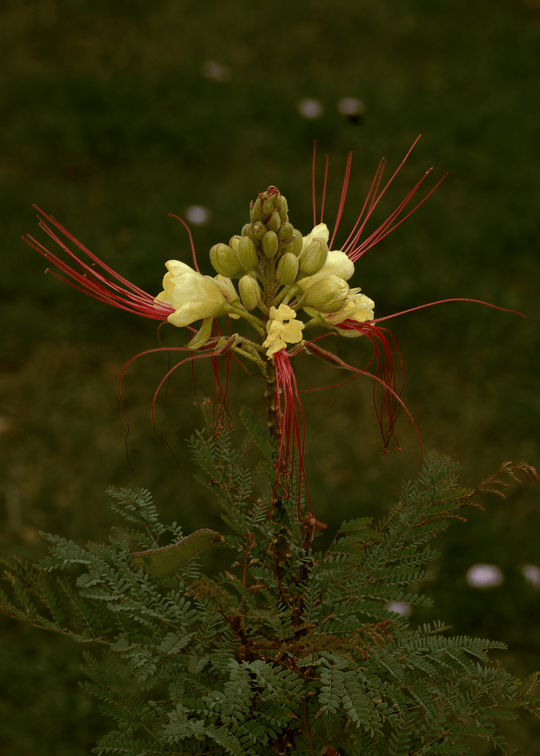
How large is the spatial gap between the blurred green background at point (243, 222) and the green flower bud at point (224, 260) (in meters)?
1.54

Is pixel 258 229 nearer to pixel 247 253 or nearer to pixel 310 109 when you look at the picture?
pixel 247 253

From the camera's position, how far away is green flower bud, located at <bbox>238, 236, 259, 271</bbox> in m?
0.86

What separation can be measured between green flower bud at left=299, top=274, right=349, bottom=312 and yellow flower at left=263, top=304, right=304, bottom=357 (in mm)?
60

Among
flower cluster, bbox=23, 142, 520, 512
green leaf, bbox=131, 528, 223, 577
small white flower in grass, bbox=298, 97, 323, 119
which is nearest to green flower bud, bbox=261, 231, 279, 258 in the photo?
flower cluster, bbox=23, 142, 520, 512

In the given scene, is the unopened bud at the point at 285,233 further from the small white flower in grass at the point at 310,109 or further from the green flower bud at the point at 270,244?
the small white flower in grass at the point at 310,109

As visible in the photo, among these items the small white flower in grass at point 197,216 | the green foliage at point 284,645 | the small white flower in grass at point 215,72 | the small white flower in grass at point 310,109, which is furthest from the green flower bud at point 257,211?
the small white flower in grass at point 215,72

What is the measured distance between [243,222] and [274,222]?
2601 millimetres

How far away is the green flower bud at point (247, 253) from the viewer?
0.86 metres

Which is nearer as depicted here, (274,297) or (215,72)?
(274,297)

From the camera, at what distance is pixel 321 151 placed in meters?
3.81

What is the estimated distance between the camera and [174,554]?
2.86 feet

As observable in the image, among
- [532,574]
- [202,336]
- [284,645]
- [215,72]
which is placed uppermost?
[215,72]

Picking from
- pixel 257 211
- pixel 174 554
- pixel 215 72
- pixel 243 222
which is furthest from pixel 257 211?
pixel 215 72

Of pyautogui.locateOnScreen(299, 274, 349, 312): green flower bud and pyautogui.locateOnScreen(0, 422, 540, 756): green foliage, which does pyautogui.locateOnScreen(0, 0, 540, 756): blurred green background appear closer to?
pyautogui.locateOnScreen(0, 422, 540, 756): green foliage
